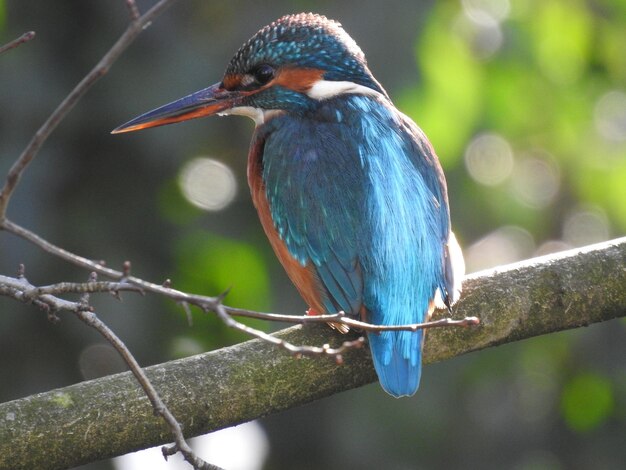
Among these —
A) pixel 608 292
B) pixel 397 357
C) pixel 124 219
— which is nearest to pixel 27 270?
pixel 124 219

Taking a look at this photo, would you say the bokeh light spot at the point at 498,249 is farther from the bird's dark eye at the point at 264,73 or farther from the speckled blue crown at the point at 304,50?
the bird's dark eye at the point at 264,73

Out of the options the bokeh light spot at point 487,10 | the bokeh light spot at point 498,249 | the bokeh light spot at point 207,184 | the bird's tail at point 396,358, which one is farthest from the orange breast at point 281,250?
the bokeh light spot at point 498,249

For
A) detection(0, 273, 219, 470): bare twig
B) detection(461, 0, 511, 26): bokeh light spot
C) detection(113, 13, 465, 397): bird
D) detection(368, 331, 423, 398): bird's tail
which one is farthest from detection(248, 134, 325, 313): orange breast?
detection(461, 0, 511, 26): bokeh light spot

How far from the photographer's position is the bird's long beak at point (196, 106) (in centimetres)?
317

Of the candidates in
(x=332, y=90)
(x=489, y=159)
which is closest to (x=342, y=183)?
(x=332, y=90)

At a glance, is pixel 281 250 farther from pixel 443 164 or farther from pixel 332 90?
pixel 443 164

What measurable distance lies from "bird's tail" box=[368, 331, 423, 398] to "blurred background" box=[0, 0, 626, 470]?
1272 millimetres

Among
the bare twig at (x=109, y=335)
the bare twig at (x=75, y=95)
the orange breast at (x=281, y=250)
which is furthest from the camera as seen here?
the orange breast at (x=281, y=250)

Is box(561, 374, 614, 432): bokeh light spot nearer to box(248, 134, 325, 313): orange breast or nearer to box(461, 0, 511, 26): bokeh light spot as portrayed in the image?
box(461, 0, 511, 26): bokeh light spot

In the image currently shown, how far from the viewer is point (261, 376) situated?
2.32 metres

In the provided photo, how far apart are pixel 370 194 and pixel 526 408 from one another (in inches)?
85.4

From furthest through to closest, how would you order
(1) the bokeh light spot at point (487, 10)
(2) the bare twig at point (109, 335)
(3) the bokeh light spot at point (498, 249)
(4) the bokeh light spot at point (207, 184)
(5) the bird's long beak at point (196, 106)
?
(3) the bokeh light spot at point (498, 249)
(1) the bokeh light spot at point (487, 10)
(4) the bokeh light spot at point (207, 184)
(5) the bird's long beak at point (196, 106)
(2) the bare twig at point (109, 335)

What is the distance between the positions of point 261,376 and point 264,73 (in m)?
1.09

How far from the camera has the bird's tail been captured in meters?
2.42
